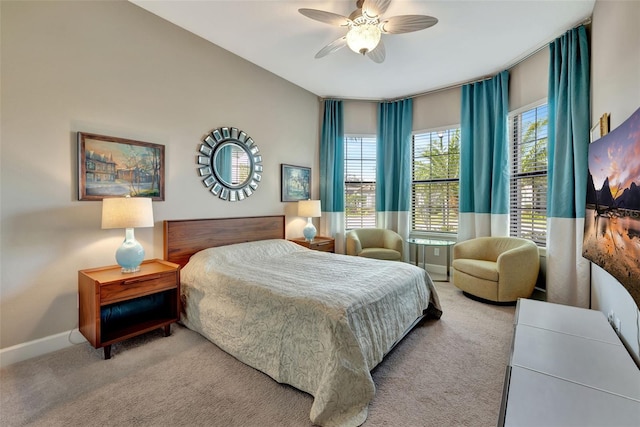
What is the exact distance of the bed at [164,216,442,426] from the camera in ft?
5.47

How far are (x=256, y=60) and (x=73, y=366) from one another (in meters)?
3.85

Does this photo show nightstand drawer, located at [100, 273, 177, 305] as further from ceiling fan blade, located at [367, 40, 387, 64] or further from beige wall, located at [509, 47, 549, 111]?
beige wall, located at [509, 47, 549, 111]

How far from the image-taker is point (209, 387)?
6.25 feet

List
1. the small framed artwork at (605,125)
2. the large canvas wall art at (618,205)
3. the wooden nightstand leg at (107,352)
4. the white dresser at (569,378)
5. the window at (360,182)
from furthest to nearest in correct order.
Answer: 1. the window at (360,182)
2. the wooden nightstand leg at (107,352)
3. the small framed artwork at (605,125)
4. the large canvas wall art at (618,205)
5. the white dresser at (569,378)

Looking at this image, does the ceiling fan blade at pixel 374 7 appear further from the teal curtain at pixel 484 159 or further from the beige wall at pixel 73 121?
the teal curtain at pixel 484 159

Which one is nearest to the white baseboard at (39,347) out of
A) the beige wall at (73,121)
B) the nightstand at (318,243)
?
the beige wall at (73,121)

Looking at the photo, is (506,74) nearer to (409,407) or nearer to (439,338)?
(439,338)

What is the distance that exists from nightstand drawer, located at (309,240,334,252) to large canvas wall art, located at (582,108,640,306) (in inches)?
120

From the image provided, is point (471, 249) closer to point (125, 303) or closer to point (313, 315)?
point (313, 315)

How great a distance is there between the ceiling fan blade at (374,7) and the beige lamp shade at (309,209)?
102 inches

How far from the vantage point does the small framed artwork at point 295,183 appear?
4398 millimetres

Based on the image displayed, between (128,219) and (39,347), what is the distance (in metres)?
1.30

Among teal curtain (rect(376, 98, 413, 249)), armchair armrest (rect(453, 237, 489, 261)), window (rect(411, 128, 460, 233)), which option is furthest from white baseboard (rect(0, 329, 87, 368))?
window (rect(411, 128, 460, 233))

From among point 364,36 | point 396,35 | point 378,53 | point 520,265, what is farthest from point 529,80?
point 364,36
